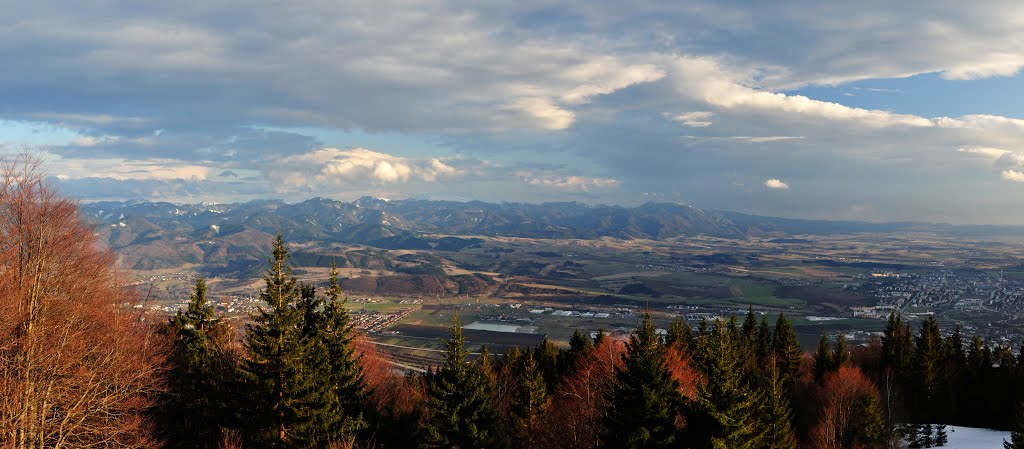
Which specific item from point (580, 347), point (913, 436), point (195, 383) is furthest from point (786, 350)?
point (195, 383)

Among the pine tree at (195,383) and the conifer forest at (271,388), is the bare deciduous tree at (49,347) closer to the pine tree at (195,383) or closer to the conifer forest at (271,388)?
the conifer forest at (271,388)

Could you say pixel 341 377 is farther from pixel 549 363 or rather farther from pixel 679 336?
pixel 679 336

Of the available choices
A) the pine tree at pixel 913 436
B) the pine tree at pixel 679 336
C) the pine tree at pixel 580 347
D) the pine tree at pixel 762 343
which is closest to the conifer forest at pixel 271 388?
the pine tree at pixel 913 436

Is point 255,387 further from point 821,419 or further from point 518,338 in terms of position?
point 518,338

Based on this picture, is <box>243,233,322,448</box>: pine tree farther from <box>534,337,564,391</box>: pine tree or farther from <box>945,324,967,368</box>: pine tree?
<box>945,324,967,368</box>: pine tree

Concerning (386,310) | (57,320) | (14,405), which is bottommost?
(386,310)

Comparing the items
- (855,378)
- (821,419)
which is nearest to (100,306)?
(821,419)
